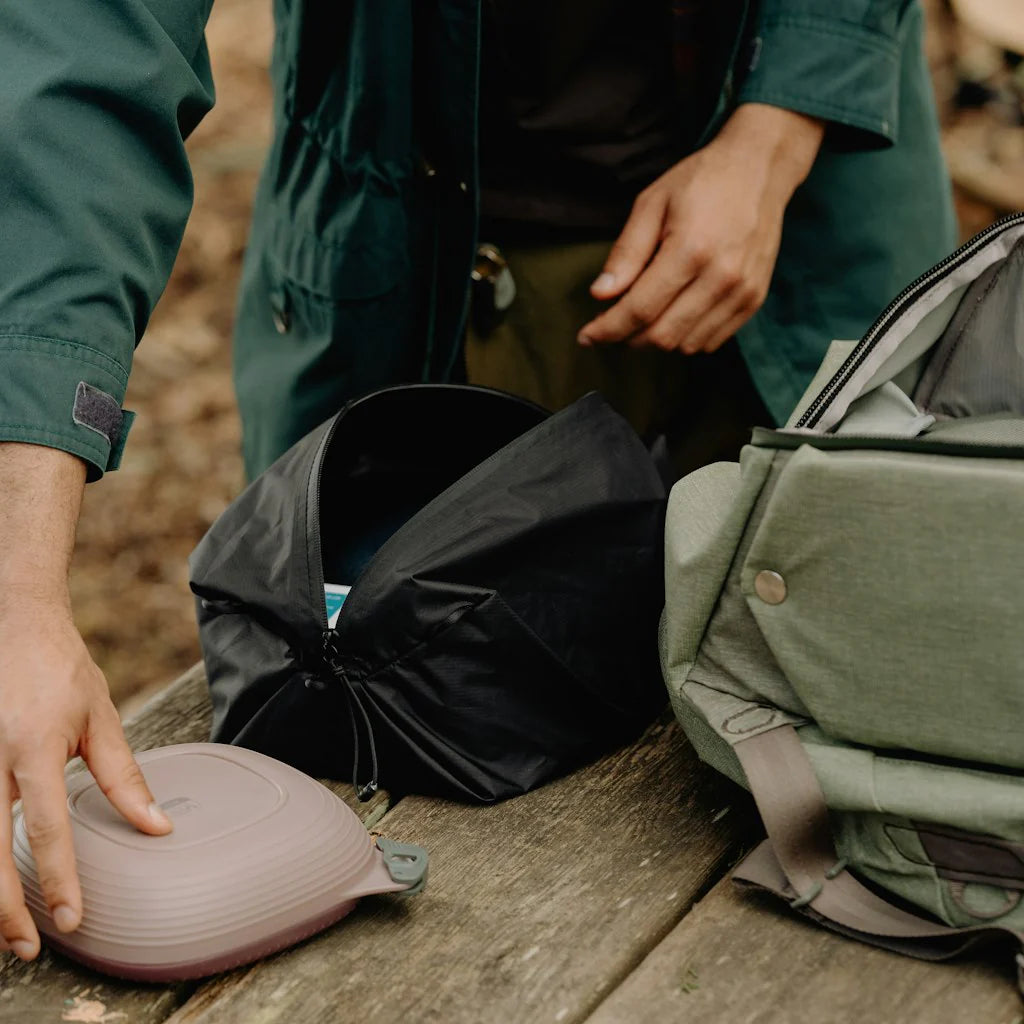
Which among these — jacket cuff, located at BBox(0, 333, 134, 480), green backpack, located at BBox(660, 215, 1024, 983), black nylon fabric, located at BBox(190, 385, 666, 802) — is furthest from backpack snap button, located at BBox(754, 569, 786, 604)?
jacket cuff, located at BBox(0, 333, 134, 480)

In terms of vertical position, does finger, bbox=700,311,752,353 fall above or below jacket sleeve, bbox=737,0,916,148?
below

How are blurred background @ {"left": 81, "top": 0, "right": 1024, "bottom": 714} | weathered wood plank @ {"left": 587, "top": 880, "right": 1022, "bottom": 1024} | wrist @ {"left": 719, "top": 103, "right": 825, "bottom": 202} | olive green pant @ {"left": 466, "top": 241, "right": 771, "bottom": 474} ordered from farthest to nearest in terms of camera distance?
1. blurred background @ {"left": 81, "top": 0, "right": 1024, "bottom": 714}
2. olive green pant @ {"left": 466, "top": 241, "right": 771, "bottom": 474}
3. wrist @ {"left": 719, "top": 103, "right": 825, "bottom": 202}
4. weathered wood plank @ {"left": 587, "top": 880, "right": 1022, "bottom": 1024}

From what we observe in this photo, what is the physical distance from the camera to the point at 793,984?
887mm

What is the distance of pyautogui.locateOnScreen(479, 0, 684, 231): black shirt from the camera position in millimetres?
1535

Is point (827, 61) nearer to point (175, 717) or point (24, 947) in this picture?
point (175, 717)

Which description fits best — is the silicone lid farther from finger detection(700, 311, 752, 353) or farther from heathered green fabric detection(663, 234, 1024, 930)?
finger detection(700, 311, 752, 353)

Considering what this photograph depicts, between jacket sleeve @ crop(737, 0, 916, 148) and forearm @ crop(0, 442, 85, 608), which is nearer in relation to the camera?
forearm @ crop(0, 442, 85, 608)

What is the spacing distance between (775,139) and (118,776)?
1048 mm

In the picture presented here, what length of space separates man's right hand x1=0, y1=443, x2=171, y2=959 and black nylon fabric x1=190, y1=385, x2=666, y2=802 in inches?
8.0

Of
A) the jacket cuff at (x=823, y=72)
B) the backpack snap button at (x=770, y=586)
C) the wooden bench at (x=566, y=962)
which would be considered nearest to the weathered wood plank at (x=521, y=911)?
the wooden bench at (x=566, y=962)

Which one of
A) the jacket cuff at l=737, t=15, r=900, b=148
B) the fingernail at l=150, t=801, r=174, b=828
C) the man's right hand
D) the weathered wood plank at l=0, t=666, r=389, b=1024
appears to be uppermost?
the jacket cuff at l=737, t=15, r=900, b=148

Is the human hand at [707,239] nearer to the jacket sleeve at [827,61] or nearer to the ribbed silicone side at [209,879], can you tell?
the jacket sleeve at [827,61]

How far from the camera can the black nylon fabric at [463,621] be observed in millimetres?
1099

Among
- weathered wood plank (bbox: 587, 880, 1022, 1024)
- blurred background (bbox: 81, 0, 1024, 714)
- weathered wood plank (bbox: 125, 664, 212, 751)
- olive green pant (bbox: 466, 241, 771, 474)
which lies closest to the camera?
weathered wood plank (bbox: 587, 880, 1022, 1024)
